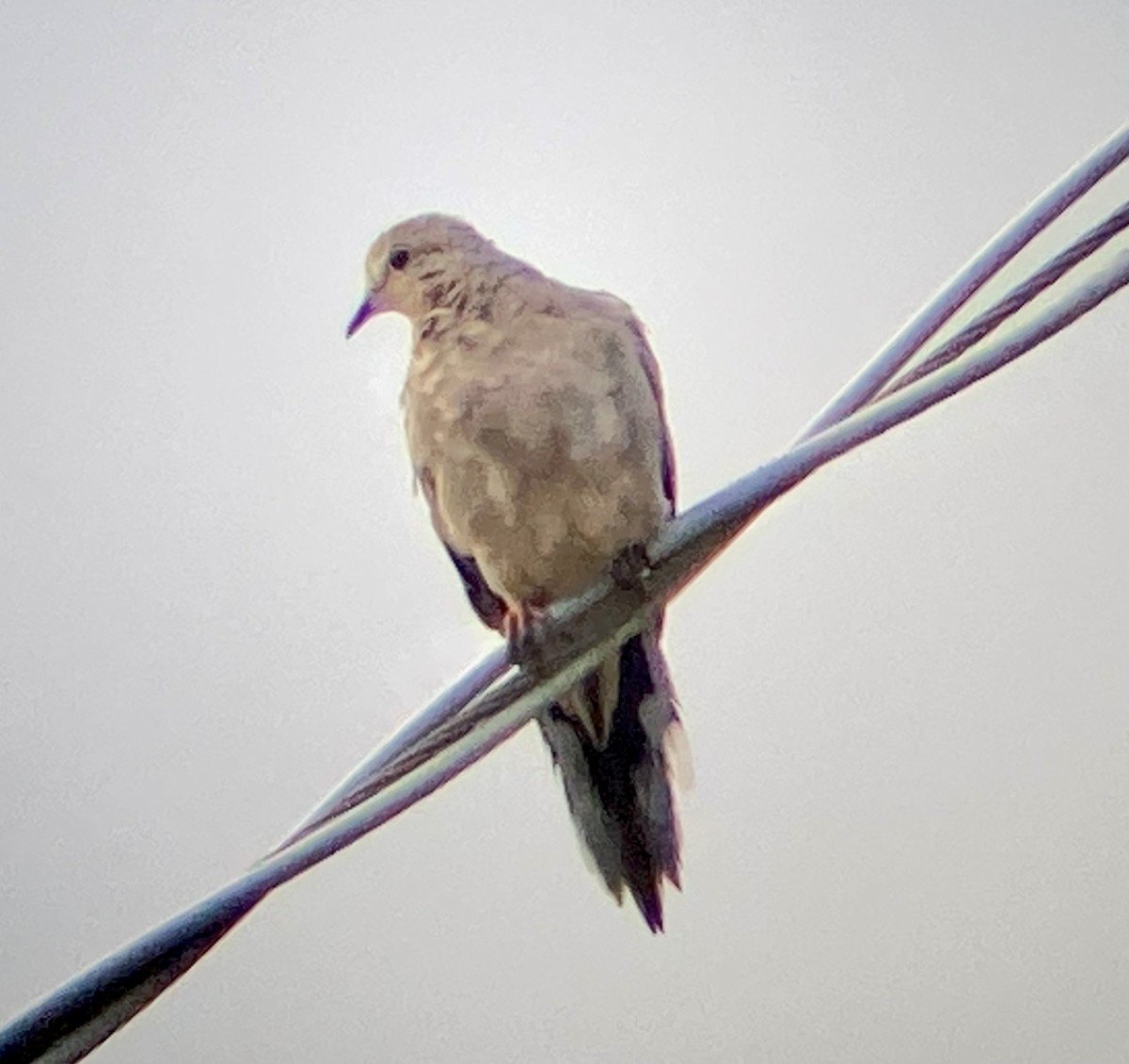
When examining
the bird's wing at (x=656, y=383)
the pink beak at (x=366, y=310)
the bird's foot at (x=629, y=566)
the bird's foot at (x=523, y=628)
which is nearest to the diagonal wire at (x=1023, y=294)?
the bird's foot at (x=629, y=566)

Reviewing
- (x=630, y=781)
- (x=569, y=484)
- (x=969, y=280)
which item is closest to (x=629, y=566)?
(x=569, y=484)

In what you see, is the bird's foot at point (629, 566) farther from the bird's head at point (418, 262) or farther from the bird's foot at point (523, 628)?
the bird's head at point (418, 262)

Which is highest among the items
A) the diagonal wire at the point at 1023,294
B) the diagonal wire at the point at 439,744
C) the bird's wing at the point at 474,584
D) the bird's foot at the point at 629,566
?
the bird's wing at the point at 474,584

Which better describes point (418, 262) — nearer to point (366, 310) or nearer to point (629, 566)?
point (366, 310)

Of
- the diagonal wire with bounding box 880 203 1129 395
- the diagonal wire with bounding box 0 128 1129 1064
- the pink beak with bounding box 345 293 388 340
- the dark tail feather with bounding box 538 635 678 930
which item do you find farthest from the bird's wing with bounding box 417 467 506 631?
the diagonal wire with bounding box 880 203 1129 395

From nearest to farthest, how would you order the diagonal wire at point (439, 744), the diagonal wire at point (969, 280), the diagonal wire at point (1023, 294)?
the diagonal wire at point (439, 744) → the diagonal wire at point (1023, 294) → the diagonal wire at point (969, 280)

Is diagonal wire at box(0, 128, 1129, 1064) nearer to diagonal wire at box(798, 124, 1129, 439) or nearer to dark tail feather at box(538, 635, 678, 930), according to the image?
diagonal wire at box(798, 124, 1129, 439)

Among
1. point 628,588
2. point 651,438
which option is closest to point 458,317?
point 651,438
